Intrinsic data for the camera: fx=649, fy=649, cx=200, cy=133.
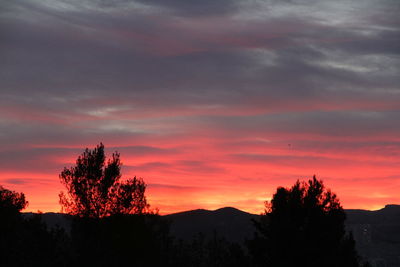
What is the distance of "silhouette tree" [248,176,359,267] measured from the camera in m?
57.6

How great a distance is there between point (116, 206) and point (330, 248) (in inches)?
1140

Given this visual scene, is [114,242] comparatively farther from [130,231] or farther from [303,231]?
[303,231]

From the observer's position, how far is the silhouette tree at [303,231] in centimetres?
5756

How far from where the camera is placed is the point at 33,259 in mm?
73000

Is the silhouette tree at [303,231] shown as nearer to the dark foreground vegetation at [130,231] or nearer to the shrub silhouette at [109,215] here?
the dark foreground vegetation at [130,231]

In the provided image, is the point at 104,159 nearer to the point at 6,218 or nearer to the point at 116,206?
the point at 116,206

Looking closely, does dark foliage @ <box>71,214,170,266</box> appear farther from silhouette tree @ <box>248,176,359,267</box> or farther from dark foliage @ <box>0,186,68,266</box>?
silhouette tree @ <box>248,176,359,267</box>

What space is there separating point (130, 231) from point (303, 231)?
25.4 metres

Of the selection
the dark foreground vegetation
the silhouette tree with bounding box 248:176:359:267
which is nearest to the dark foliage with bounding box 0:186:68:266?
the dark foreground vegetation

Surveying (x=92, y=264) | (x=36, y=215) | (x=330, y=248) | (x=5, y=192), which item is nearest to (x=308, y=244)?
(x=330, y=248)

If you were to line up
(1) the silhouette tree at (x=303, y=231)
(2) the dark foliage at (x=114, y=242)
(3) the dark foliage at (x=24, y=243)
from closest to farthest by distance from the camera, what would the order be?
(1) the silhouette tree at (x=303, y=231)
(3) the dark foliage at (x=24, y=243)
(2) the dark foliage at (x=114, y=242)

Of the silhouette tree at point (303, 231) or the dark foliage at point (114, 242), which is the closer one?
the silhouette tree at point (303, 231)

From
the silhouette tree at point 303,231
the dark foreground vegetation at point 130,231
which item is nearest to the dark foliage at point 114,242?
the dark foreground vegetation at point 130,231

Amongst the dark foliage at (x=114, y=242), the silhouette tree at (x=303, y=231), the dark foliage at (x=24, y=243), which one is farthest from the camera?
the dark foliage at (x=114, y=242)
